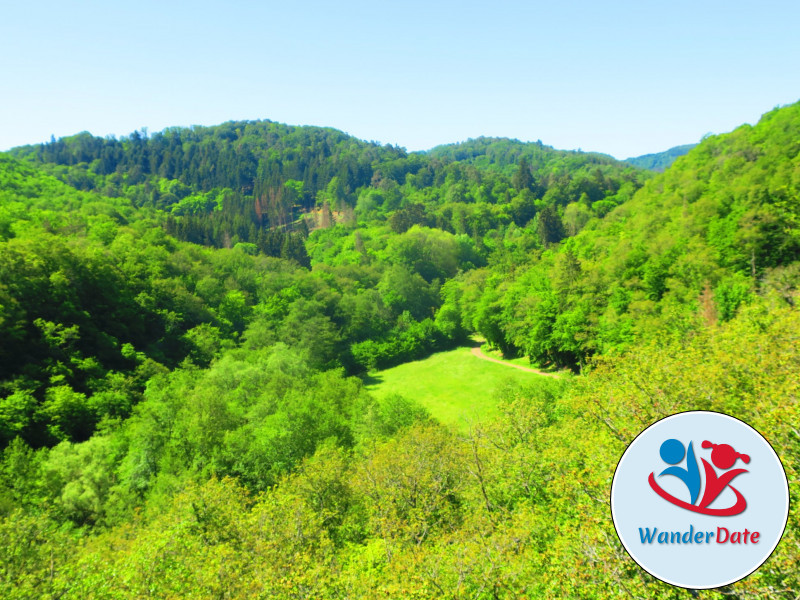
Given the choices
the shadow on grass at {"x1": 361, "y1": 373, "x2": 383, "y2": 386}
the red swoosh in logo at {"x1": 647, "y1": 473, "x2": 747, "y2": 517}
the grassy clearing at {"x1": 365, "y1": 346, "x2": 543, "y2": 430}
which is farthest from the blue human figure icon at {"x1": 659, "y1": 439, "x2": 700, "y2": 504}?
the shadow on grass at {"x1": 361, "y1": 373, "x2": 383, "y2": 386}

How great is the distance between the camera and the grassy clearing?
44.5 metres

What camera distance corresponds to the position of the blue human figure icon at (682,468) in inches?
240

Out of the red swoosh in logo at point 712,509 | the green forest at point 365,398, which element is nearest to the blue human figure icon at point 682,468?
the red swoosh in logo at point 712,509

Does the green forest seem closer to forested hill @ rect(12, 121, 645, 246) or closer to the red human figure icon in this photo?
the red human figure icon

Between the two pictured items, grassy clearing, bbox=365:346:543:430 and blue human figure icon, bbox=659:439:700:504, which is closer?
blue human figure icon, bbox=659:439:700:504

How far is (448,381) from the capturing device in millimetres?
53375

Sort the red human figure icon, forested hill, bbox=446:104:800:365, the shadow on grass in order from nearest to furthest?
the red human figure icon, forested hill, bbox=446:104:800:365, the shadow on grass

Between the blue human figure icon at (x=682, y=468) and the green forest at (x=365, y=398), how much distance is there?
307cm

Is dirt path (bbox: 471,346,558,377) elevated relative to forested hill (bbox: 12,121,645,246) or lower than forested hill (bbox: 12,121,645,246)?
lower

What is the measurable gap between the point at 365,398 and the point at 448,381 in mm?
22027

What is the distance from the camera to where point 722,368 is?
52.5 feet

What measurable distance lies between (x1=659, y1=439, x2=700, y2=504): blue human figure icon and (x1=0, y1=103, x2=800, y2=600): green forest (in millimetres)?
3067

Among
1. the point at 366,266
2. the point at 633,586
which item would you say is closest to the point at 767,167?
the point at 633,586

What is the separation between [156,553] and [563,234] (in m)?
108
